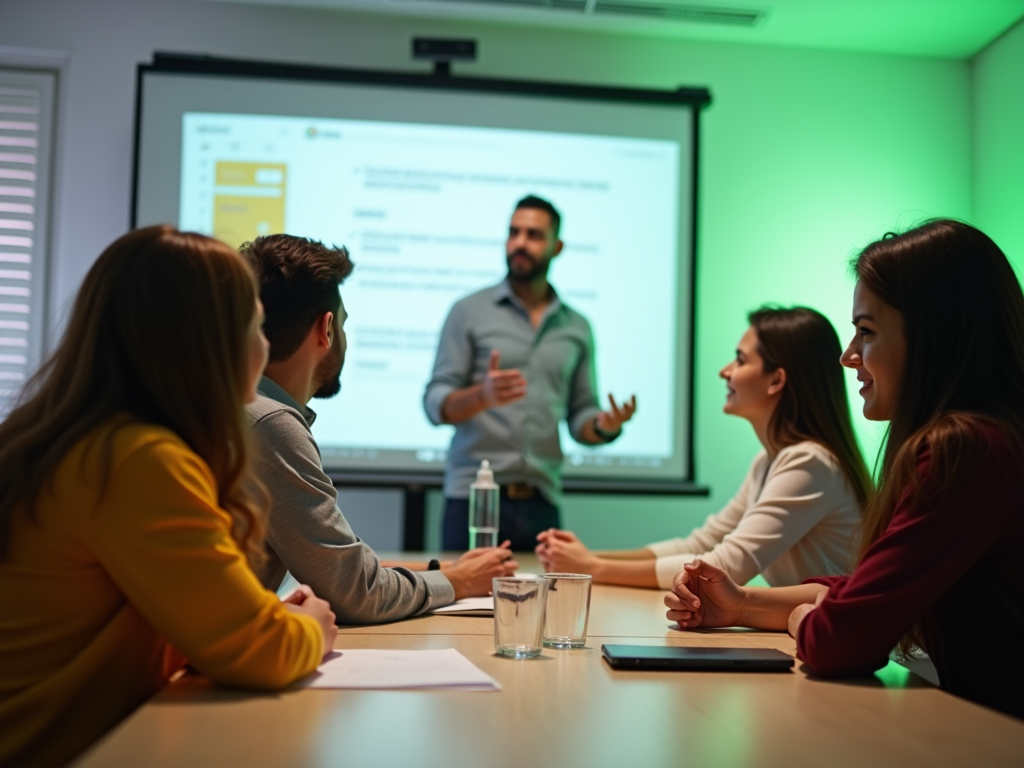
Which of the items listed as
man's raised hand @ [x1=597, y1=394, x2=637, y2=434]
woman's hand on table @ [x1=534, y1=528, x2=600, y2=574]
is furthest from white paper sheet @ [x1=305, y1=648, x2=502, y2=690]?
man's raised hand @ [x1=597, y1=394, x2=637, y2=434]

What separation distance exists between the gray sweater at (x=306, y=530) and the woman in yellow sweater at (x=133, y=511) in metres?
0.29

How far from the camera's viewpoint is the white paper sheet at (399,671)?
1.09 meters

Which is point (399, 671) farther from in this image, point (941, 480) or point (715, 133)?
point (715, 133)

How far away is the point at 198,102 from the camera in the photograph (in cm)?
390

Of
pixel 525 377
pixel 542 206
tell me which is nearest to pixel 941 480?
pixel 525 377

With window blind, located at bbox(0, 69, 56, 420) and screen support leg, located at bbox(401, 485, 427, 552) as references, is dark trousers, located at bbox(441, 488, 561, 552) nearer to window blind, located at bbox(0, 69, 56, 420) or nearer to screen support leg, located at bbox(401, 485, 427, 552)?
screen support leg, located at bbox(401, 485, 427, 552)

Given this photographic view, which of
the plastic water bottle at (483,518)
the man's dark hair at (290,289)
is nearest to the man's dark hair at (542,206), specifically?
the plastic water bottle at (483,518)

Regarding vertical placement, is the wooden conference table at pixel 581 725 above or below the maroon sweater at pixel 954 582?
below

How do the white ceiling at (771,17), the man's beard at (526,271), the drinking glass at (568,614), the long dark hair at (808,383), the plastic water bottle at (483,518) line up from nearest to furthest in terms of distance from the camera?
1. the drinking glass at (568,614)
2. the long dark hair at (808,383)
3. the plastic water bottle at (483,518)
4. the man's beard at (526,271)
5. the white ceiling at (771,17)

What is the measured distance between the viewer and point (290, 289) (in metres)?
1.64

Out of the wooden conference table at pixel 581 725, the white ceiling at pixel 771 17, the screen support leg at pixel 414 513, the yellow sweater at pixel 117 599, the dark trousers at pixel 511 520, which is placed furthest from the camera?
the white ceiling at pixel 771 17

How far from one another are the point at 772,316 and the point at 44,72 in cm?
347

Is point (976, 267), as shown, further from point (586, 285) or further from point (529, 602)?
point (586, 285)

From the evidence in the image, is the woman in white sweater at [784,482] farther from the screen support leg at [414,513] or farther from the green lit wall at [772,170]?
the green lit wall at [772,170]
